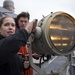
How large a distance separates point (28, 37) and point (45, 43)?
0.36 ft

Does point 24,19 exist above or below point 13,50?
above

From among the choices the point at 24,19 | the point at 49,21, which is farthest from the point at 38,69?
the point at 24,19

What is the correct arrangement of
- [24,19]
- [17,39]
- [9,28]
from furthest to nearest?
[24,19], [9,28], [17,39]

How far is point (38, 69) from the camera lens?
1.43 meters

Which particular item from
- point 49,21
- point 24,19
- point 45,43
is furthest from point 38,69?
point 24,19

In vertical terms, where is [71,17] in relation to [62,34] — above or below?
above

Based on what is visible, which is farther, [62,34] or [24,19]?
[24,19]

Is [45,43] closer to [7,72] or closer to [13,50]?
[13,50]

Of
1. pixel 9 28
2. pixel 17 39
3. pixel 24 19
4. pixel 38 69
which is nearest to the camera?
pixel 17 39

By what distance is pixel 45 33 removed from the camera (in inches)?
54.1

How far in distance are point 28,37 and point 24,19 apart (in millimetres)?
1000

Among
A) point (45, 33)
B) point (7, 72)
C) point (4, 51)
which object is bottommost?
point (7, 72)

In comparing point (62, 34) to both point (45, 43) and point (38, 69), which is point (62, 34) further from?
point (38, 69)

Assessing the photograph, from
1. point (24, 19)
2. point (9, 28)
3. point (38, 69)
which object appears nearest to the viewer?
Result: point (38, 69)
